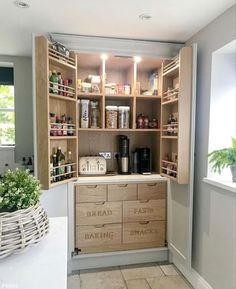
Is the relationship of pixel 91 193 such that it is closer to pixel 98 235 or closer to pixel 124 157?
pixel 98 235

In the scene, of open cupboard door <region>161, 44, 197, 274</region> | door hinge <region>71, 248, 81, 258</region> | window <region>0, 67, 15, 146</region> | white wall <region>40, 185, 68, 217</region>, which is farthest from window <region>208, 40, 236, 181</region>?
window <region>0, 67, 15, 146</region>

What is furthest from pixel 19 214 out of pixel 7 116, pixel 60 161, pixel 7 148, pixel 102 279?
pixel 7 116

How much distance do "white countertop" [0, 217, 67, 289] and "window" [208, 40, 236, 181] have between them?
5.26 ft

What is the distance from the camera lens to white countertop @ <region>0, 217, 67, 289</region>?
73 cm

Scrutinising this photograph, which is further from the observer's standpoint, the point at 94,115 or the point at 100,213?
the point at 94,115

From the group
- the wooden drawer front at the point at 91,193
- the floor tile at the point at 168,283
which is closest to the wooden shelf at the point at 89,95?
the wooden drawer front at the point at 91,193

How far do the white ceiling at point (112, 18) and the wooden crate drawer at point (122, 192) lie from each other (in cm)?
149

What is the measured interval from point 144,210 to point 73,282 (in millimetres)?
958

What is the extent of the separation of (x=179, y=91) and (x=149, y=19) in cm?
64

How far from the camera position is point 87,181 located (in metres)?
2.45

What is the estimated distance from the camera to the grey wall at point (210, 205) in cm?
184

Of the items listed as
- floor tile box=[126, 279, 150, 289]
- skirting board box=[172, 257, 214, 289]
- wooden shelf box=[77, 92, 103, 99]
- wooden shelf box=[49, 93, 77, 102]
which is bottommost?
floor tile box=[126, 279, 150, 289]

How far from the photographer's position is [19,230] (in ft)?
2.72

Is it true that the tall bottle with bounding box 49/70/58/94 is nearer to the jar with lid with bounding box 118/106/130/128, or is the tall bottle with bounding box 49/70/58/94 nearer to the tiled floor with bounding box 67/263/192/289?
the jar with lid with bounding box 118/106/130/128
